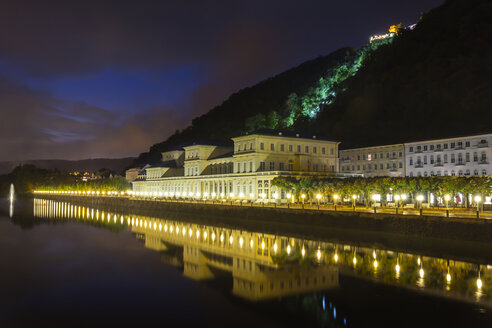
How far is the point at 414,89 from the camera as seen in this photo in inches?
4653

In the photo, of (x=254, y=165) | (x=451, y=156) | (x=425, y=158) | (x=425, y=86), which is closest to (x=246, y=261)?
(x=254, y=165)

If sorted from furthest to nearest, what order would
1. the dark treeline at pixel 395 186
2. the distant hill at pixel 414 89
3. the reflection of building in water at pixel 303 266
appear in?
the distant hill at pixel 414 89 → the dark treeline at pixel 395 186 → the reflection of building in water at pixel 303 266

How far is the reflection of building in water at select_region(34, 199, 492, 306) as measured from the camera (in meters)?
26.2

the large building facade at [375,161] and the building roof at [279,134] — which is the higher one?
the building roof at [279,134]

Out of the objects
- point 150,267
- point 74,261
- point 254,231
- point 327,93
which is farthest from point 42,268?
point 327,93

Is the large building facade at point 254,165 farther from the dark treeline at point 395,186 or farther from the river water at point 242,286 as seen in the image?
the river water at point 242,286

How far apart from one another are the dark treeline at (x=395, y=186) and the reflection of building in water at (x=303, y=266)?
602 inches

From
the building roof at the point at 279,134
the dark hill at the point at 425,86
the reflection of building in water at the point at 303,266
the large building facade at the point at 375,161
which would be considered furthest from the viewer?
the dark hill at the point at 425,86

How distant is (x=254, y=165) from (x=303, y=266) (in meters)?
47.8

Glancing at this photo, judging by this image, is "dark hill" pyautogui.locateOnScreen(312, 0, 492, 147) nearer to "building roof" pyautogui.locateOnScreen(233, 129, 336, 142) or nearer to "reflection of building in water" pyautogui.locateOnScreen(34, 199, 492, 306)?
"building roof" pyautogui.locateOnScreen(233, 129, 336, 142)

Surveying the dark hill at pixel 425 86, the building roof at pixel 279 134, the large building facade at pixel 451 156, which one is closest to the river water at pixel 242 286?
the building roof at pixel 279 134

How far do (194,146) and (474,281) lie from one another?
8350 cm

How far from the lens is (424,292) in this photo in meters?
24.6

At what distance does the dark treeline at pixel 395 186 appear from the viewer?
155 ft
